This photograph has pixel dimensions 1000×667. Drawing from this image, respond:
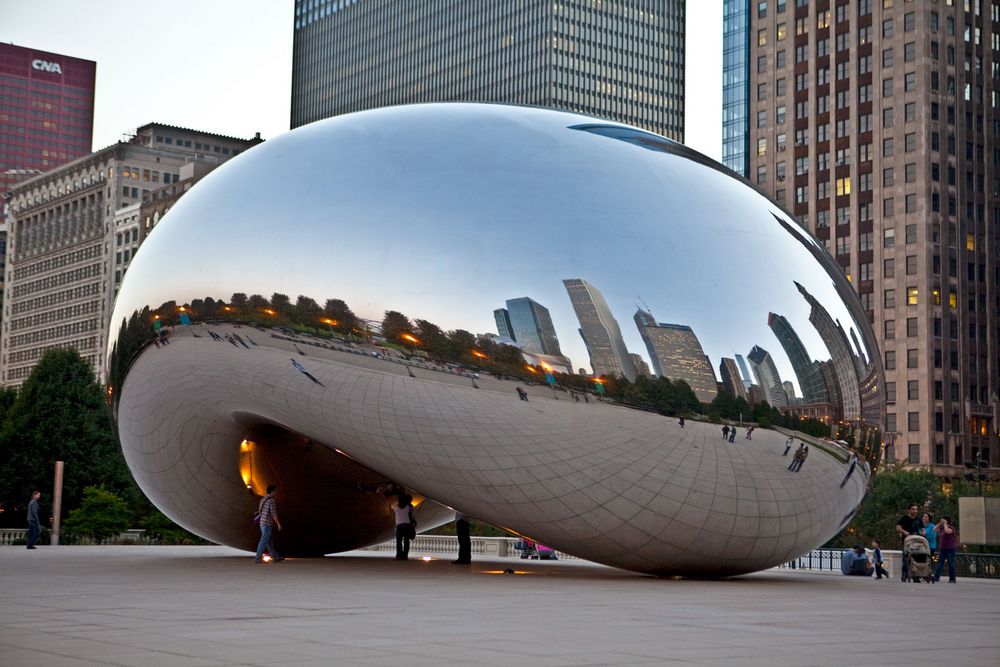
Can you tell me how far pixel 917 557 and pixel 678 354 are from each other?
32.1 ft

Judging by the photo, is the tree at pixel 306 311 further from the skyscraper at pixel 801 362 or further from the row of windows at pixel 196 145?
the row of windows at pixel 196 145

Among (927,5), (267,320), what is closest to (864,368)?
(267,320)

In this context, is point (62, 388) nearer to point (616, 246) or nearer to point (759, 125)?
point (616, 246)

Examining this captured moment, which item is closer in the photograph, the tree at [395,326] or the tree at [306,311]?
the tree at [395,326]

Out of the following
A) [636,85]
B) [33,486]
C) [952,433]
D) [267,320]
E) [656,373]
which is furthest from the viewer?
[636,85]

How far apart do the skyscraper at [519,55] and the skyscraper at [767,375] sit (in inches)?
5923

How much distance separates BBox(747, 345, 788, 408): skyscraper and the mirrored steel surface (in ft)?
0.08

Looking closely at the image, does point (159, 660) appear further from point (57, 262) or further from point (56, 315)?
point (57, 262)

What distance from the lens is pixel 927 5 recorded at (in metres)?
118

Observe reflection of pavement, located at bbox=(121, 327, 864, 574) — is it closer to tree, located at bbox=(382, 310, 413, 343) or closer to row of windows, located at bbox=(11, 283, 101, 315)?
tree, located at bbox=(382, 310, 413, 343)

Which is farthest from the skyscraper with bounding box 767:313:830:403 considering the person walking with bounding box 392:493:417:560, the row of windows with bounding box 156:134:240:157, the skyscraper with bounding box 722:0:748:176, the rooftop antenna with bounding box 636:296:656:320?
the row of windows with bounding box 156:134:240:157

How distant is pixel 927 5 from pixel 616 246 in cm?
11014

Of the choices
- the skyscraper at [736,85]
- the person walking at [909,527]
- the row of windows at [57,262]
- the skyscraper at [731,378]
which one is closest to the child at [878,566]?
the person walking at [909,527]

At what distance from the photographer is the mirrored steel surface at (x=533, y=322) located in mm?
16391
